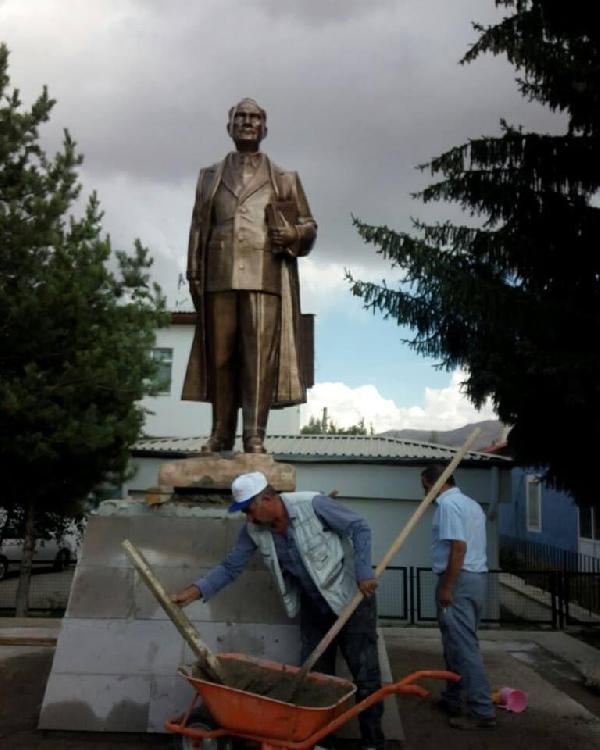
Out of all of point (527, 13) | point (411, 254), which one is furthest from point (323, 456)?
point (527, 13)

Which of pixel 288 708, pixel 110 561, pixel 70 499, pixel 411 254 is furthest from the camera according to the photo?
pixel 70 499

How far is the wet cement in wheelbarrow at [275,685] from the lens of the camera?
12.3 ft

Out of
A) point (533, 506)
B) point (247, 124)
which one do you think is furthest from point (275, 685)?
point (533, 506)

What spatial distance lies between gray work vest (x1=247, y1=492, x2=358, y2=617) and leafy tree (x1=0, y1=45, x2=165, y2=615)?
24.0ft

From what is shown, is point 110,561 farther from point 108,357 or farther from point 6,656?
point 108,357

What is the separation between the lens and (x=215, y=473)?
5.31 metres

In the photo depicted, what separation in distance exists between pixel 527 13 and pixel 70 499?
1017cm

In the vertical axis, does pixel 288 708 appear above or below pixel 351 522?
below

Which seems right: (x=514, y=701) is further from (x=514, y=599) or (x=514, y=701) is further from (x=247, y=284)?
(x=514, y=599)

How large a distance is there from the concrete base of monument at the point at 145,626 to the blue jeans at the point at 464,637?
18.3 inches

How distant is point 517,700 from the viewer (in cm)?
481

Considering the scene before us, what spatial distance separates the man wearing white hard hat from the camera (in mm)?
3893

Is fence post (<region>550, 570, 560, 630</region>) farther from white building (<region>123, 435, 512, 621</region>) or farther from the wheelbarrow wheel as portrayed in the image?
the wheelbarrow wheel

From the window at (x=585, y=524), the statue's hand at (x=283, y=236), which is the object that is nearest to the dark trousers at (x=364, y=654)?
the statue's hand at (x=283, y=236)
